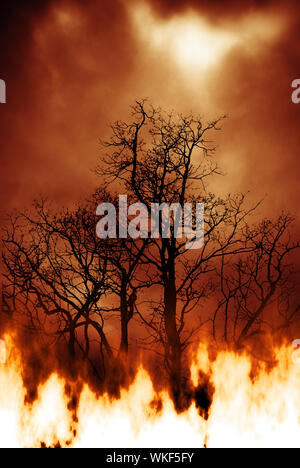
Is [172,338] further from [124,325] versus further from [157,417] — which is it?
[157,417]

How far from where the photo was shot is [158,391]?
12.3 meters

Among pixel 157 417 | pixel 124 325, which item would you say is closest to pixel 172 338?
pixel 124 325

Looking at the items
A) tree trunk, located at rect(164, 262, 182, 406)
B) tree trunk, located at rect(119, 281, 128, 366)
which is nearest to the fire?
tree trunk, located at rect(164, 262, 182, 406)

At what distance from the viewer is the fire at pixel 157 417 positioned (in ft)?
35.8

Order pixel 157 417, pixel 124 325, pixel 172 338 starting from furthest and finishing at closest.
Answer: pixel 124 325 → pixel 172 338 → pixel 157 417

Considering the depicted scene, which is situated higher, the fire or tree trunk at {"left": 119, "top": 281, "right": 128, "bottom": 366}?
tree trunk at {"left": 119, "top": 281, "right": 128, "bottom": 366}

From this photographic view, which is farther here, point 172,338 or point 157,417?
point 172,338

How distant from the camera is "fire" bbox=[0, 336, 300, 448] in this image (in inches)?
429

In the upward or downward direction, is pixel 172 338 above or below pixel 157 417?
above

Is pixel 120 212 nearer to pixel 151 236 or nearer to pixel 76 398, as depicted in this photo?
pixel 151 236

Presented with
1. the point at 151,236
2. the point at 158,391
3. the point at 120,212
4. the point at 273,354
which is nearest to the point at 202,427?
the point at 158,391

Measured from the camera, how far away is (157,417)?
11117 millimetres

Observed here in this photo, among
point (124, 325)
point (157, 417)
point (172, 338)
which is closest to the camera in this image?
point (157, 417)

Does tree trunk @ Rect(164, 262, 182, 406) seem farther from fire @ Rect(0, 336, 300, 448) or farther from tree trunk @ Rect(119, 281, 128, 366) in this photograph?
tree trunk @ Rect(119, 281, 128, 366)
